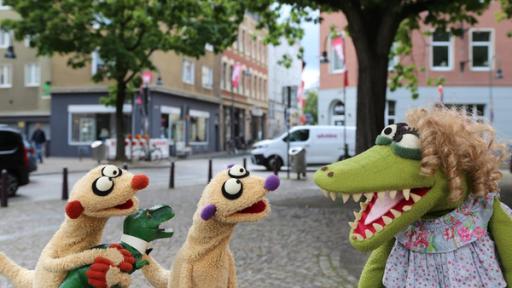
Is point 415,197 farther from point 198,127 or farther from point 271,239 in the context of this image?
point 198,127

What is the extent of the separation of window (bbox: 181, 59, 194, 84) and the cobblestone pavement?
30.1m

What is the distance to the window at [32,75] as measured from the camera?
4038cm

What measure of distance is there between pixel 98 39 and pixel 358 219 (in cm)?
2331

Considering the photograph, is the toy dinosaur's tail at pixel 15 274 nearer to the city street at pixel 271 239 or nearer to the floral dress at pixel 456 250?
the city street at pixel 271 239

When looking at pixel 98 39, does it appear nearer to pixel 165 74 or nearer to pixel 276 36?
pixel 276 36

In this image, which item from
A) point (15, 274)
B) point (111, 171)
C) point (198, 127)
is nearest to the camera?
point (111, 171)

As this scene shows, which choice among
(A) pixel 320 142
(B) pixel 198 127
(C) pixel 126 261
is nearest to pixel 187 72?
(B) pixel 198 127

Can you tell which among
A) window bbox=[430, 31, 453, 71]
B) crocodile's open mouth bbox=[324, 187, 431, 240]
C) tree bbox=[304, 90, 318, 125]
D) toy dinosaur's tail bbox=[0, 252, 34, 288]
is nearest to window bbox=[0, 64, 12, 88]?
window bbox=[430, 31, 453, 71]

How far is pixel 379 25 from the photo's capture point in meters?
11.3

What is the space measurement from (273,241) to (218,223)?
4304 millimetres

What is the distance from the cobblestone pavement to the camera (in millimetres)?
5832

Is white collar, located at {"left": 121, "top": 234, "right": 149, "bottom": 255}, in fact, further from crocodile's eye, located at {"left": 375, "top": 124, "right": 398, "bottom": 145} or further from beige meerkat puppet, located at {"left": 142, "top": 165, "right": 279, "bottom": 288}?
crocodile's eye, located at {"left": 375, "top": 124, "right": 398, "bottom": 145}

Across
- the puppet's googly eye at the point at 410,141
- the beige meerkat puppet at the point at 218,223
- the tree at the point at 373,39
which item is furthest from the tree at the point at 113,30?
the puppet's googly eye at the point at 410,141

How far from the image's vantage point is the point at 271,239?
7762 millimetres
